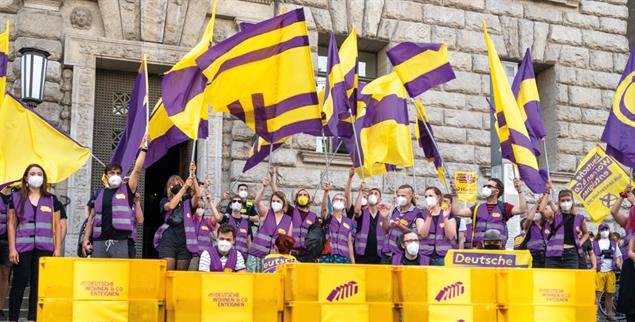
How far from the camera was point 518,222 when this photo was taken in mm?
15047

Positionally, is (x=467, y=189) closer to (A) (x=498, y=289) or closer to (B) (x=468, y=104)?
(B) (x=468, y=104)

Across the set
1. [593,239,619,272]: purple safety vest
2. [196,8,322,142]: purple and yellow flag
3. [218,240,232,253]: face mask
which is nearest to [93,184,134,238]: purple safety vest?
[218,240,232,253]: face mask

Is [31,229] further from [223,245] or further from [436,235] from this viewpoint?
[436,235]

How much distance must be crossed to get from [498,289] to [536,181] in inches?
141

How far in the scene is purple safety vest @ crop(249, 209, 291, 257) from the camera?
10.7 m

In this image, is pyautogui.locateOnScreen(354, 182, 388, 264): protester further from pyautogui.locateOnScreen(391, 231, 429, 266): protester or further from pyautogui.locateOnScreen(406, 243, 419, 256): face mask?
pyautogui.locateOnScreen(406, 243, 419, 256): face mask

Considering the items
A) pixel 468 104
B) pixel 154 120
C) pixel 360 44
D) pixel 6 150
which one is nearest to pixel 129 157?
pixel 154 120

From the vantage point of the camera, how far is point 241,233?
11.5 m

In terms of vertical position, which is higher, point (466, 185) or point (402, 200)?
point (466, 185)

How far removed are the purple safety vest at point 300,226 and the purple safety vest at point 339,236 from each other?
0.91 feet

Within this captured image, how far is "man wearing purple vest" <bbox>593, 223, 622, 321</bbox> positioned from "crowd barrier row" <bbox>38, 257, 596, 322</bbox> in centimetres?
728

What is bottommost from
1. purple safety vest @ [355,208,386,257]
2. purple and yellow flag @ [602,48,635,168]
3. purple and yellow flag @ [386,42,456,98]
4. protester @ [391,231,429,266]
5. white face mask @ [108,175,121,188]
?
protester @ [391,231,429,266]

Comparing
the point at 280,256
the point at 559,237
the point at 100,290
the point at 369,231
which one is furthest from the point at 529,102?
the point at 100,290

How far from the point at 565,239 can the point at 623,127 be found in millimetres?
1663
